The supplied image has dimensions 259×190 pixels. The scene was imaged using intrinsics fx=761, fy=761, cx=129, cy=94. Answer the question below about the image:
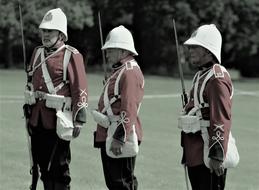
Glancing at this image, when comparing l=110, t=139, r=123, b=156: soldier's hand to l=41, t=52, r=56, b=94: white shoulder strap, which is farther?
l=41, t=52, r=56, b=94: white shoulder strap

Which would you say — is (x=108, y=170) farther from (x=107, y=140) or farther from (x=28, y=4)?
(x=28, y=4)

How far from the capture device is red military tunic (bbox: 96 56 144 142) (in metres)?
6.41

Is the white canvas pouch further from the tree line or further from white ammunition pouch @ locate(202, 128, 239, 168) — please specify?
the tree line

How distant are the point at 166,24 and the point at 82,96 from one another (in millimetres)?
40043

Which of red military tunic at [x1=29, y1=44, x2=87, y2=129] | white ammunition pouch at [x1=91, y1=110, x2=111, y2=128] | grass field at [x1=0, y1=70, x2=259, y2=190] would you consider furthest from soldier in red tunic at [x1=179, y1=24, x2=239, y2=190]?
grass field at [x1=0, y1=70, x2=259, y2=190]

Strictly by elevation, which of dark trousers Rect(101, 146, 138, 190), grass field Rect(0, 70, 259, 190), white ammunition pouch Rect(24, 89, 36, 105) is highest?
white ammunition pouch Rect(24, 89, 36, 105)

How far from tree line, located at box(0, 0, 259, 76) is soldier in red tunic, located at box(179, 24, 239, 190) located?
36323 mm

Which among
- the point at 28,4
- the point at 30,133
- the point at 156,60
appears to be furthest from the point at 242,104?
the point at 156,60

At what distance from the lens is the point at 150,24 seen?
4753 cm

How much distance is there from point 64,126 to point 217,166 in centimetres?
166

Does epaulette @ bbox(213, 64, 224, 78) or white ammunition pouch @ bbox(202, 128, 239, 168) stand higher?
epaulette @ bbox(213, 64, 224, 78)

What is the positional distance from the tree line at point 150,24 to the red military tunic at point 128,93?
35.6 metres

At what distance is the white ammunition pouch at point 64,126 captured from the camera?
6793mm

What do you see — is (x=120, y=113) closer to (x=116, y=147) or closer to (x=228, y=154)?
(x=116, y=147)
